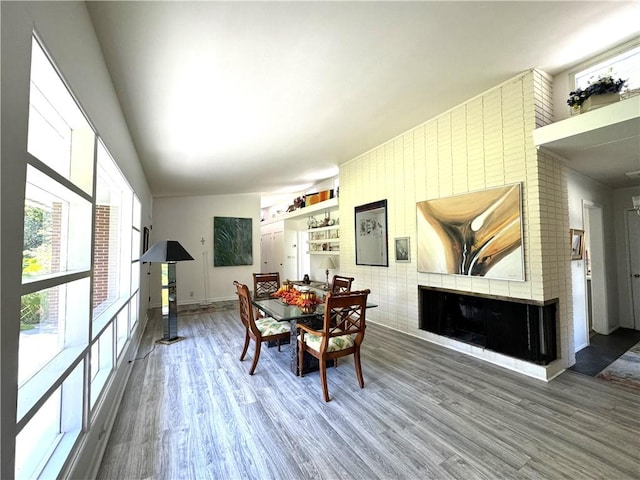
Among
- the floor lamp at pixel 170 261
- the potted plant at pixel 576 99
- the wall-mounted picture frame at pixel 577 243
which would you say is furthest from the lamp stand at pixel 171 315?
the wall-mounted picture frame at pixel 577 243

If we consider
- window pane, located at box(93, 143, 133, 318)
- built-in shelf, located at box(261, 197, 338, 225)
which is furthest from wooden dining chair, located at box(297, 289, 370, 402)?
built-in shelf, located at box(261, 197, 338, 225)

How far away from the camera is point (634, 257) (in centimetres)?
423

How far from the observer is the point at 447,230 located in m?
A: 3.51

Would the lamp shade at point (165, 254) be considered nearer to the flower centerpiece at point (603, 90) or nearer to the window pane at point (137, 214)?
the window pane at point (137, 214)

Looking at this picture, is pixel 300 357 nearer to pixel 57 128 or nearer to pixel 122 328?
pixel 122 328

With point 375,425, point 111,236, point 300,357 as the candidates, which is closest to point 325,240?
point 300,357

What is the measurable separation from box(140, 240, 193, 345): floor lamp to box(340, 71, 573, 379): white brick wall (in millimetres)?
3232

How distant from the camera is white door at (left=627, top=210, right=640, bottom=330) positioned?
418cm

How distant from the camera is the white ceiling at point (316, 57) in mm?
1778

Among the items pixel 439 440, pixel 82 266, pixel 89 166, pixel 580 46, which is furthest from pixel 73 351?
pixel 580 46

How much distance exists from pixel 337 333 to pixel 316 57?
2364mm

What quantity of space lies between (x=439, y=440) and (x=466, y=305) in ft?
6.69

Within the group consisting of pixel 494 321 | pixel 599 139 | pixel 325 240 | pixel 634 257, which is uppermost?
pixel 599 139

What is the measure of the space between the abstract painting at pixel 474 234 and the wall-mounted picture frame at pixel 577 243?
3.83ft
